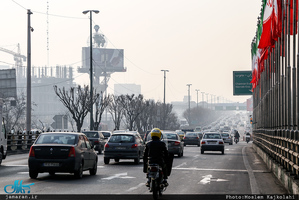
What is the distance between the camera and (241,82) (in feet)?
240

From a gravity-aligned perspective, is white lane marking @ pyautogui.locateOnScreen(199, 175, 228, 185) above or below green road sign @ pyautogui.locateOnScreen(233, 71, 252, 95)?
below

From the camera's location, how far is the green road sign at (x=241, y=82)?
73.1 meters

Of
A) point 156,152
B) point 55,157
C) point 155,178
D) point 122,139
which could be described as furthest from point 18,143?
point 155,178

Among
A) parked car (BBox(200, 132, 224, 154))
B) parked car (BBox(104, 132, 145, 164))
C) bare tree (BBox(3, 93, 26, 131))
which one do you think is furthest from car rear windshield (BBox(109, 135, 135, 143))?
bare tree (BBox(3, 93, 26, 131))

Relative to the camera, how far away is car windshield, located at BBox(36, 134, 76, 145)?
1906 centimetres

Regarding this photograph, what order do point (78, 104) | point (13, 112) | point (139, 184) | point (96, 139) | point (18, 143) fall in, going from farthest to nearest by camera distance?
1. point (13, 112)
2. point (78, 104)
3. point (18, 143)
4. point (96, 139)
5. point (139, 184)

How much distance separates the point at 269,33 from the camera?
25656mm

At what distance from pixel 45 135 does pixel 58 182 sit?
2329mm

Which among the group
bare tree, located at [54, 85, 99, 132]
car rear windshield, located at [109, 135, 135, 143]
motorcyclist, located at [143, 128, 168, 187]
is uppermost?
bare tree, located at [54, 85, 99, 132]

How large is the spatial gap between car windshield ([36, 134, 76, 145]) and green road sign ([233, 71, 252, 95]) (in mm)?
55129

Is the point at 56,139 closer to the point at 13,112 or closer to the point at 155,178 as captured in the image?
the point at 155,178

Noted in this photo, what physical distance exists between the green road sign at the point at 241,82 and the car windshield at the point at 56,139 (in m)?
55.1

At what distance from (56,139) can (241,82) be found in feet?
183

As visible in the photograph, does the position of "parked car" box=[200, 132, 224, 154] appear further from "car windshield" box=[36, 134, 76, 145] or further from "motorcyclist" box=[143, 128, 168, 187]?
"motorcyclist" box=[143, 128, 168, 187]
